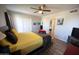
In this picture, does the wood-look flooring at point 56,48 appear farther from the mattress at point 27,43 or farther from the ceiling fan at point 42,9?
the ceiling fan at point 42,9

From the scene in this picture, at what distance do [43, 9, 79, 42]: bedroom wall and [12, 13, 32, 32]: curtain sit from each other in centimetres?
30

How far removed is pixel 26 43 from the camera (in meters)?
A: 1.17

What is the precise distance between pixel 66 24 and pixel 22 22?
2.45 feet

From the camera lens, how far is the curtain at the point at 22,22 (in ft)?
3.81

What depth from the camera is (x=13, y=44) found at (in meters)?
1.07

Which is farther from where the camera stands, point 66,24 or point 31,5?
point 66,24

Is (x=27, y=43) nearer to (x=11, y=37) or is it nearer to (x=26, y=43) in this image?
(x=26, y=43)

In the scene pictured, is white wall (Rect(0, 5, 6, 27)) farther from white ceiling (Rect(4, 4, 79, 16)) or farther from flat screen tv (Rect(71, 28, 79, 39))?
flat screen tv (Rect(71, 28, 79, 39))

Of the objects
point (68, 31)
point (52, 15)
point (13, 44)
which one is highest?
point (52, 15)

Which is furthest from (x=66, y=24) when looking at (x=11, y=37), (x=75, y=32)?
(x=11, y=37)

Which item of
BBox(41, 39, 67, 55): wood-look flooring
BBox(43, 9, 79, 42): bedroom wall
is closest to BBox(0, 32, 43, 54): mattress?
BBox(41, 39, 67, 55): wood-look flooring

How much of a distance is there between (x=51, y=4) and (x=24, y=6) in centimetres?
41
